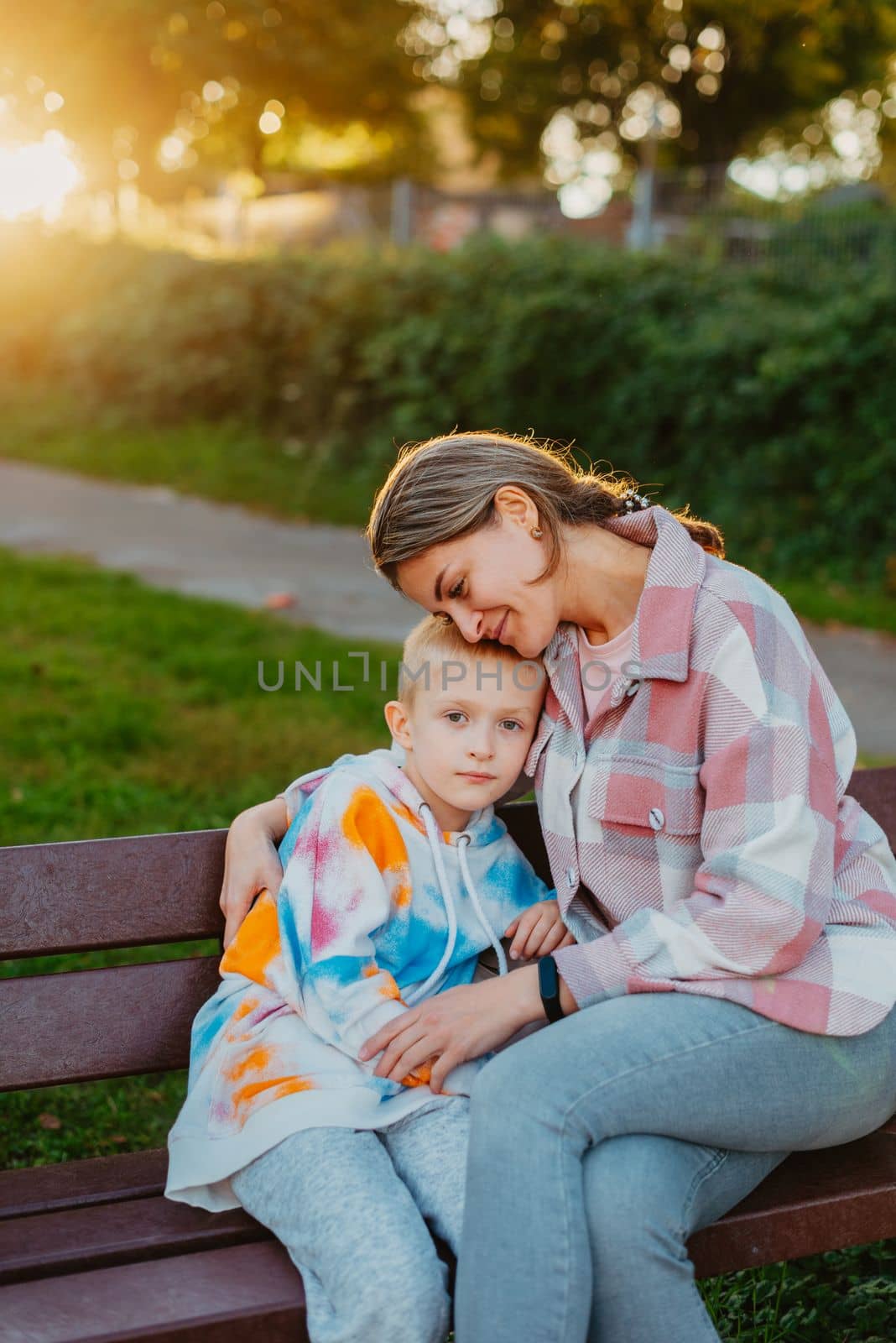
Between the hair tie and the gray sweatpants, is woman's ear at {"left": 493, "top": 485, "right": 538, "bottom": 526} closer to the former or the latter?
the hair tie

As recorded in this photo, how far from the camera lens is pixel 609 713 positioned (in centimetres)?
234

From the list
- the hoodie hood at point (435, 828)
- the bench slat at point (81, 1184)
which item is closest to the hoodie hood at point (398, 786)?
the hoodie hood at point (435, 828)

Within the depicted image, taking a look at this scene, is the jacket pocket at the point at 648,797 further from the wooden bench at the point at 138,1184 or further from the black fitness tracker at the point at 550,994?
the wooden bench at the point at 138,1184

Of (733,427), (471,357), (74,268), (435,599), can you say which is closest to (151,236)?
(74,268)

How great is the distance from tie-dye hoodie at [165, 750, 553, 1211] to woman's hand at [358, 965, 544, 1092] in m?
0.04

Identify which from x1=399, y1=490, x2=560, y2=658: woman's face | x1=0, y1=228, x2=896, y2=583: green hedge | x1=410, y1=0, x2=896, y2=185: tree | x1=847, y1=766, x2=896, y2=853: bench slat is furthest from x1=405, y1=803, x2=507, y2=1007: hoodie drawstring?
x1=410, y1=0, x2=896, y2=185: tree

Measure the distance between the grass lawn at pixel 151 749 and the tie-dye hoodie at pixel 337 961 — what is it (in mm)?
933

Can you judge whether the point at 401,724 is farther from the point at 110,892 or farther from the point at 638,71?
the point at 638,71

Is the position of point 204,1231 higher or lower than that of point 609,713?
lower

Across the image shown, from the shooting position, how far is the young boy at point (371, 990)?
1.96m

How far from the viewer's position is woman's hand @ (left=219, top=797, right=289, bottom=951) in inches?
94.1

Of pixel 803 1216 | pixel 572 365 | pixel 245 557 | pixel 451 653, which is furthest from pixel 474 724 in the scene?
pixel 572 365

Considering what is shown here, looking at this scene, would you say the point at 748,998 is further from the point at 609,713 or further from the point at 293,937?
the point at 293,937

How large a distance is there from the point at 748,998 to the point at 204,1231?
90 cm
